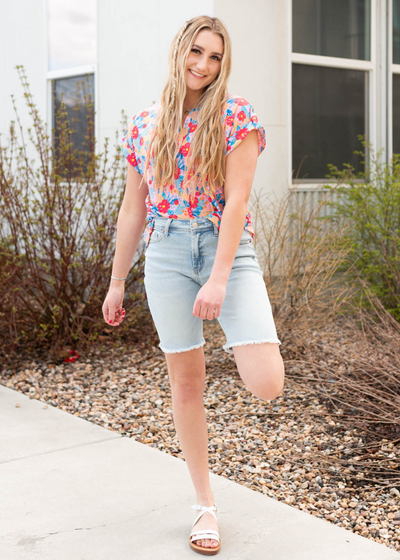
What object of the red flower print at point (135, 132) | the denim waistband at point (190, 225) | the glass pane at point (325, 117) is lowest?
the denim waistband at point (190, 225)

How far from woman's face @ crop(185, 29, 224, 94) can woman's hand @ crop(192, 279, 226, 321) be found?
695 millimetres

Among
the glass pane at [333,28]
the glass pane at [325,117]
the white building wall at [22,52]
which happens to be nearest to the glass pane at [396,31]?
the glass pane at [333,28]

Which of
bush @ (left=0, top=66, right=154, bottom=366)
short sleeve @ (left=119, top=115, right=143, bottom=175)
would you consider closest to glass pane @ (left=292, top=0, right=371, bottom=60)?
bush @ (left=0, top=66, right=154, bottom=366)

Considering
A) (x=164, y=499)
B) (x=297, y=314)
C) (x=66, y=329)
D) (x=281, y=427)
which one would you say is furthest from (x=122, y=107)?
(x=164, y=499)

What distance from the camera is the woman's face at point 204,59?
228cm

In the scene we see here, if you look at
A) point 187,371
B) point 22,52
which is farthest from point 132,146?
point 22,52

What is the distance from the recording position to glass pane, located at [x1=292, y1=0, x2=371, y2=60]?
21.2ft

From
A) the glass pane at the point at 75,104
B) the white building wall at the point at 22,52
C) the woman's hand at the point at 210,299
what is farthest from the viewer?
the white building wall at the point at 22,52

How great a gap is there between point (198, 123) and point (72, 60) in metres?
5.73

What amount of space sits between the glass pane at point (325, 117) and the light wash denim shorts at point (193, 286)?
4328mm

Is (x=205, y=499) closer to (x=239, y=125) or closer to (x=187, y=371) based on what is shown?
(x=187, y=371)

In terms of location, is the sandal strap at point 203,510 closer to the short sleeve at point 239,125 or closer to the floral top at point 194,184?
the floral top at point 194,184

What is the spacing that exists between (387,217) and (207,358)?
2.12 metres

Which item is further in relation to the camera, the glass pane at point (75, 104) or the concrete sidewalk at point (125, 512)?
the glass pane at point (75, 104)
